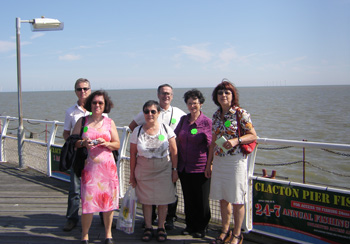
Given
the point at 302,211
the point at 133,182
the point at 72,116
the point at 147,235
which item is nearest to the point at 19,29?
the point at 72,116

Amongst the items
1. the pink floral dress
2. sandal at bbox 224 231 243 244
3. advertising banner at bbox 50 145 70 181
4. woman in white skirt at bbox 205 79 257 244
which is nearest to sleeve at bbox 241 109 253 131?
woman in white skirt at bbox 205 79 257 244

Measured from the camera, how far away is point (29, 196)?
5.73 m

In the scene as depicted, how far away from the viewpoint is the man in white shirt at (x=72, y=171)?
428 cm

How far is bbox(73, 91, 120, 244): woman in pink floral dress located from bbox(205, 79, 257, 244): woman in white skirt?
1.15 m

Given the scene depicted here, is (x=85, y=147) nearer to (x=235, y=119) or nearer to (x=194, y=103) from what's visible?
(x=194, y=103)

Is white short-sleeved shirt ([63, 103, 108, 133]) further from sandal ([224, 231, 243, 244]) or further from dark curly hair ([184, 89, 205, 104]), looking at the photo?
sandal ([224, 231, 243, 244])

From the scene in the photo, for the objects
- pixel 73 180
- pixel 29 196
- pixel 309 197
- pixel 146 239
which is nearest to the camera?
pixel 309 197

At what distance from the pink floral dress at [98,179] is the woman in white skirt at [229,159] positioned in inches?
45.7

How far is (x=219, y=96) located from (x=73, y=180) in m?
2.15

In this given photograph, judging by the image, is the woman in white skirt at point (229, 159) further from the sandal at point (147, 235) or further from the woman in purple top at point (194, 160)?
the sandal at point (147, 235)

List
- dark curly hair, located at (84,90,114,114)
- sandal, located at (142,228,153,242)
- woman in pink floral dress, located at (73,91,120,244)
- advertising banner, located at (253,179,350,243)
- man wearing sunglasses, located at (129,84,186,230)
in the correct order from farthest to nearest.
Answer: man wearing sunglasses, located at (129,84,186,230)
sandal, located at (142,228,153,242)
dark curly hair, located at (84,90,114,114)
woman in pink floral dress, located at (73,91,120,244)
advertising banner, located at (253,179,350,243)

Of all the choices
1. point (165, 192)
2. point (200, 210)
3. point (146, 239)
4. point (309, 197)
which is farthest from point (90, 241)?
point (309, 197)

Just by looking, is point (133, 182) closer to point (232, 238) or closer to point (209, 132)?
point (209, 132)

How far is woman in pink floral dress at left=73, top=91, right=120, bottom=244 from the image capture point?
368cm
